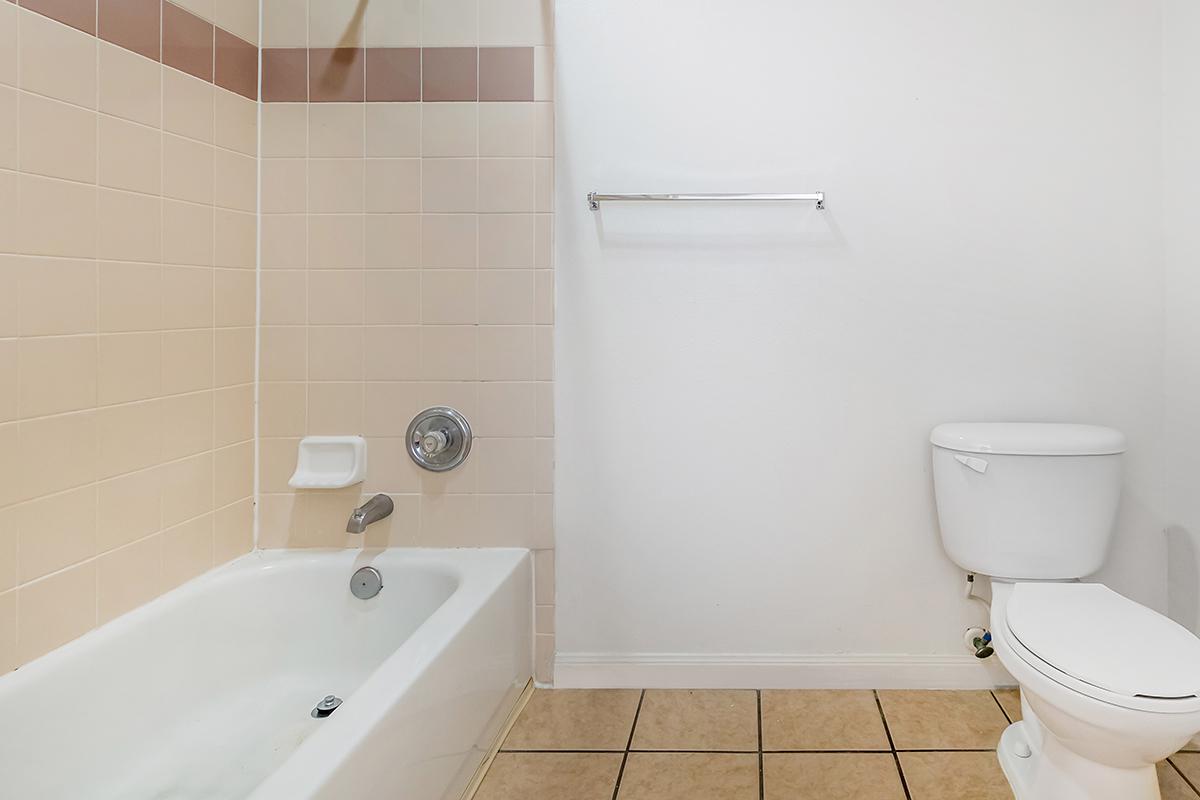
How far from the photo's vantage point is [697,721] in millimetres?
2018

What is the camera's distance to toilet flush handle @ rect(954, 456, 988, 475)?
6.28ft

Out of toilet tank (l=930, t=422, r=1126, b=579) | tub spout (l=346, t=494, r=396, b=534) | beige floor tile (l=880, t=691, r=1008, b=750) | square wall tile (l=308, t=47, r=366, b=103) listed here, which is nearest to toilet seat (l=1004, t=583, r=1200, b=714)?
toilet tank (l=930, t=422, r=1126, b=579)

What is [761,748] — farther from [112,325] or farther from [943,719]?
[112,325]

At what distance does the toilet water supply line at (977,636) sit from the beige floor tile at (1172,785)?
0.41 meters

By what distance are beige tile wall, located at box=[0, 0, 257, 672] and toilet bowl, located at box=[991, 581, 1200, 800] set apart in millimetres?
1779

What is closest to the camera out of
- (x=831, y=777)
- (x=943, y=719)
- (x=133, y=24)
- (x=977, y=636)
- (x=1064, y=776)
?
(x=1064, y=776)

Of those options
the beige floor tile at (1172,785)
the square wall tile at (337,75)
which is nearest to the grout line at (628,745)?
the beige floor tile at (1172,785)

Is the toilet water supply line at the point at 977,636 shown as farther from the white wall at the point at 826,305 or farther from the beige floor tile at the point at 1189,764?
the beige floor tile at the point at 1189,764

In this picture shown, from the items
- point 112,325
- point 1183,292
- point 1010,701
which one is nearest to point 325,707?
point 112,325

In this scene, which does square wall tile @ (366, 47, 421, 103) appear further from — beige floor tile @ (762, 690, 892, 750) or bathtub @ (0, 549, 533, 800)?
beige floor tile @ (762, 690, 892, 750)

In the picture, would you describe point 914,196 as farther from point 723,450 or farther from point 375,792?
point 375,792

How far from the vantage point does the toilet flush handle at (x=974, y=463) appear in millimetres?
1913

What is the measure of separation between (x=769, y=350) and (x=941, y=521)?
0.61 metres

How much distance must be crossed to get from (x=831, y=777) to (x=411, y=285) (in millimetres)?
1545
